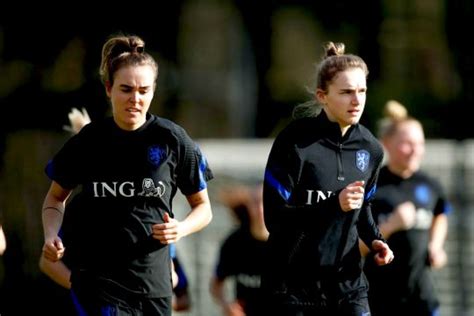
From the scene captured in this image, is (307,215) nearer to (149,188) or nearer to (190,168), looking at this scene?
(190,168)

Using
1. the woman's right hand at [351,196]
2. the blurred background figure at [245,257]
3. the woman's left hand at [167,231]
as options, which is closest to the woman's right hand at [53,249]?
the woman's left hand at [167,231]

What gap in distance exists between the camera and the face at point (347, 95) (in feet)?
25.1

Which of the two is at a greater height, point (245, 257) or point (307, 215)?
point (307, 215)

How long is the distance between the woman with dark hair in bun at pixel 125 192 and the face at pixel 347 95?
29.9 inches

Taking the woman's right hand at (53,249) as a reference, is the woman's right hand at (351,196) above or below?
above

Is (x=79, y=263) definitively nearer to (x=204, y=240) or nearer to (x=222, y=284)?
(x=222, y=284)

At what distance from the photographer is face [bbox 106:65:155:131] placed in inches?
295

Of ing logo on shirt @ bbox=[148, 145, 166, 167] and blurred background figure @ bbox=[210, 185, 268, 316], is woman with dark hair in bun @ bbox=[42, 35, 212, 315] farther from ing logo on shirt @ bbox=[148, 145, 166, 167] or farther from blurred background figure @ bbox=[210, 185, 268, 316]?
blurred background figure @ bbox=[210, 185, 268, 316]

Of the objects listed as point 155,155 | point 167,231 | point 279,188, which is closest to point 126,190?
point 155,155

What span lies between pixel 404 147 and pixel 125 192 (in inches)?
109

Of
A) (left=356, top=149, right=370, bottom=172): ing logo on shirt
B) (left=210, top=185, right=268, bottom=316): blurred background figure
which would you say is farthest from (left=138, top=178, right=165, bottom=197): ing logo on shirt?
(left=210, top=185, right=268, bottom=316): blurred background figure

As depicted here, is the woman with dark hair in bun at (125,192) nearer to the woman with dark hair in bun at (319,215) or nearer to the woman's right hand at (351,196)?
the woman with dark hair in bun at (319,215)

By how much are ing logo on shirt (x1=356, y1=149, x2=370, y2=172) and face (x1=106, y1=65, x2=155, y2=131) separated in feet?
3.66

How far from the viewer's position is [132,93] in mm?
7488
